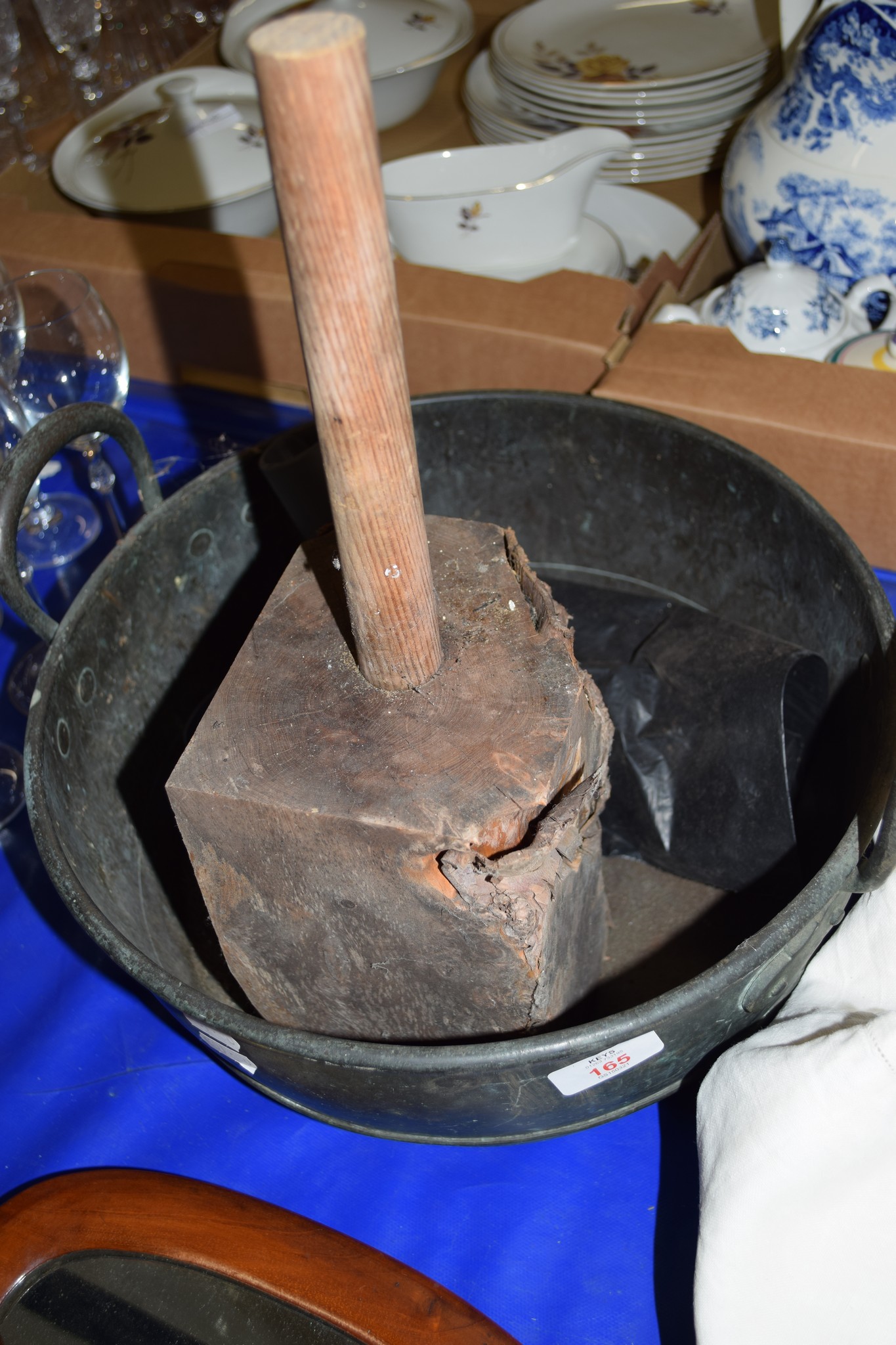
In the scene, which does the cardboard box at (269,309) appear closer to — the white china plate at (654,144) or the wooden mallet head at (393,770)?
the white china plate at (654,144)

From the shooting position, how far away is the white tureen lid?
3.59 feet

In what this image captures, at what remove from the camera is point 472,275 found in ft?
2.95

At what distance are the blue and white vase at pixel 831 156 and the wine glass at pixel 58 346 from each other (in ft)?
1.91

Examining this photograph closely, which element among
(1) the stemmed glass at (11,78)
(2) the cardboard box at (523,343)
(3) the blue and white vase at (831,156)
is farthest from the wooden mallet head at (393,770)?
(1) the stemmed glass at (11,78)

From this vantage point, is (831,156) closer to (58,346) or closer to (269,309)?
(269,309)

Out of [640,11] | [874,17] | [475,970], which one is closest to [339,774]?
[475,970]

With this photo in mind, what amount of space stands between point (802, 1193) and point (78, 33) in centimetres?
154

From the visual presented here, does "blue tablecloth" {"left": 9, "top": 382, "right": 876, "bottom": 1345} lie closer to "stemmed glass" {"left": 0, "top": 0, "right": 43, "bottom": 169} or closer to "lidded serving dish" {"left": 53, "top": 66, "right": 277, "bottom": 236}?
"lidded serving dish" {"left": 53, "top": 66, "right": 277, "bottom": 236}

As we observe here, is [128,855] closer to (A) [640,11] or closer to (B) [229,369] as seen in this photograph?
(B) [229,369]

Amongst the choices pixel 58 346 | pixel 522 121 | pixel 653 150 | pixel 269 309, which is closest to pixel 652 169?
pixel 653 150

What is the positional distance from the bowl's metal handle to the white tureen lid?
1.76 ft

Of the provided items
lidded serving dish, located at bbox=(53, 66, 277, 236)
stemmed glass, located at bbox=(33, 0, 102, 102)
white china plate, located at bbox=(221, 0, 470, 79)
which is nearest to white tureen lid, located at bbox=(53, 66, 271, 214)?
lidded serving dish, located at bbox=(53, 66, 277, 236)

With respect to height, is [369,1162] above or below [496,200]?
below

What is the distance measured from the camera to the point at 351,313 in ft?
1.18
